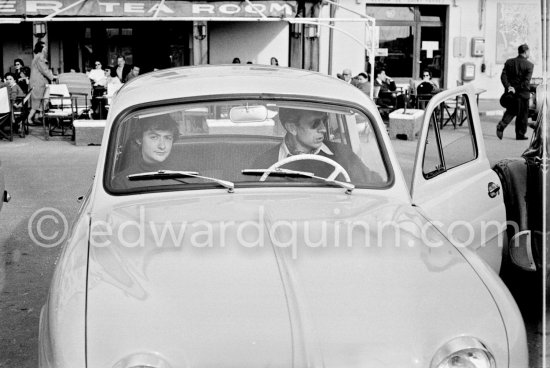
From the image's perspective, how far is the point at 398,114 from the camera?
1773cm

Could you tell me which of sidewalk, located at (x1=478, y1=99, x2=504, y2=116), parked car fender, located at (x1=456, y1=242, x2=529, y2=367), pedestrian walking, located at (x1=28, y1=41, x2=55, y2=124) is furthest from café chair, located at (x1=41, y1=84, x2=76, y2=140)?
parked car fender, located at (x1=456, y1=242, x2=529, y2=367)

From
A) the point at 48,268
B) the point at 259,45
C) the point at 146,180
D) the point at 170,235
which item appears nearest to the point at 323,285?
the point at 170,235

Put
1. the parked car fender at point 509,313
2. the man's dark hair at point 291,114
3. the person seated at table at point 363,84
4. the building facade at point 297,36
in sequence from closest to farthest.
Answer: the parked car fender at point 509,313 < the man's dark hair at point 291,114 < the building facade at point 297,36 < the person seated at table at point 363,84

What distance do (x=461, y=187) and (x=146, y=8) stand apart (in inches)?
583

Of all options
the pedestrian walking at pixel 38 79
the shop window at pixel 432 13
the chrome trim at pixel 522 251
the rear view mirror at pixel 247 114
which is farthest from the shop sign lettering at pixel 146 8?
the rear view mirror at pixel 247 114

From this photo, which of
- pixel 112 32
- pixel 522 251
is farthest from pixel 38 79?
pixel 522 251

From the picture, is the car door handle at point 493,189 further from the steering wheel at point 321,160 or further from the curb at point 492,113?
the curb at point 492,113

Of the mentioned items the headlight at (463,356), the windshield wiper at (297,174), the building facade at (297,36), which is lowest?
the headlight at (463,356)

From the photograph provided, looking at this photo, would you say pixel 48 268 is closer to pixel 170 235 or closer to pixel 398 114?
pixel 170 235

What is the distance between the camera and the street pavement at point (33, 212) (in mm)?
5547

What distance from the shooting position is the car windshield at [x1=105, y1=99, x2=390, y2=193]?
4355 millimetres

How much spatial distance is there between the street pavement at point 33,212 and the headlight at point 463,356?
7.60ft

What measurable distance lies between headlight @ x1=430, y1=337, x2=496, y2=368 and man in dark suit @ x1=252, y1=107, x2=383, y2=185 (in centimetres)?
163

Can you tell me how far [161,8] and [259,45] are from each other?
7189mm
